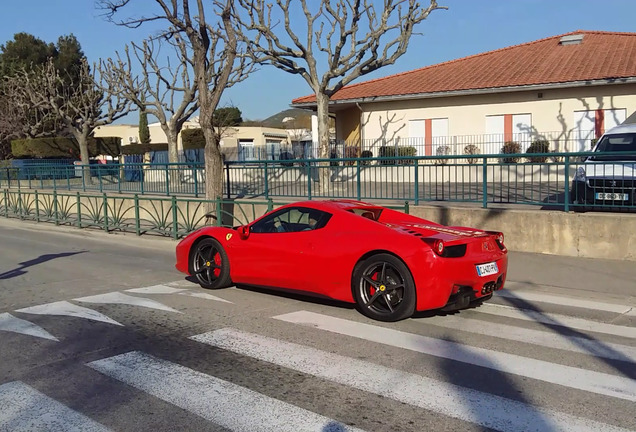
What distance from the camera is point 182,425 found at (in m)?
4.02

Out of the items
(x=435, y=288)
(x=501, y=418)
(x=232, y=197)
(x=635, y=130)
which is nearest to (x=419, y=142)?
(x=232, y=197)

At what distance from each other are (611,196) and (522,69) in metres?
18.5

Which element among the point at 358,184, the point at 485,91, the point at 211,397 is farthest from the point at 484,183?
the point at 485,91

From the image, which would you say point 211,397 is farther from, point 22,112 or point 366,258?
point 22,112

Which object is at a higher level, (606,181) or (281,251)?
(606,181)

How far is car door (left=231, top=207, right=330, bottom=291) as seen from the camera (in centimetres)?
735

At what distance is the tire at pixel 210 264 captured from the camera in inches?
331

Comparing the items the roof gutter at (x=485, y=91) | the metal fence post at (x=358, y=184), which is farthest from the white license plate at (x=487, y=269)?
the roof gutter at (x=485, y=91)

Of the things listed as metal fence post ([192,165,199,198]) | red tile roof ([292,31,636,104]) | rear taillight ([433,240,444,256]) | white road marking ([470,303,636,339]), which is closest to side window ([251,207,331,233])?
rear taillight ([433,240,444,256])

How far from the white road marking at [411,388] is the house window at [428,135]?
72.1 ft

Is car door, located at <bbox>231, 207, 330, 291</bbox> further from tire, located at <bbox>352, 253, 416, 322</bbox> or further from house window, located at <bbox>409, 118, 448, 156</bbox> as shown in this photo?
house window, located at <bbox>409, 118, 448, 156</bbox>

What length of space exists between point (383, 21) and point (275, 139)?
37.6m

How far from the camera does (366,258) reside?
266 inches

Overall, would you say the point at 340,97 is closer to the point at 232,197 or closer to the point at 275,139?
the point at 232,197
